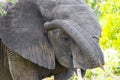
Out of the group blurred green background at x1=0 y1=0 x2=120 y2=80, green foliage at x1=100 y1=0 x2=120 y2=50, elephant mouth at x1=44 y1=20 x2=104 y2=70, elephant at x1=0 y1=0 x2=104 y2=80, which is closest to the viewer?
elephant mouth at x1=44 y1=20 x2=104 y2=70

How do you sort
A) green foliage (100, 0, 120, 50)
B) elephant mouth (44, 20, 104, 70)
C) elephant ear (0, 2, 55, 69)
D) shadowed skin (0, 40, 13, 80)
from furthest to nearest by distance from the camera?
green foliage (100, 0, 120, 50) < shadowed skin (0, 40, 13, 80) < elephant ear (0, 2, 55, 69) < elephant mouth (44, 20, 104, 70)

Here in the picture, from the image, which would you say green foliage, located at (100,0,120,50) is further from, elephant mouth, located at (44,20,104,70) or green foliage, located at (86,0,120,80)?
elephant mouth, located at (44,20,104,70)

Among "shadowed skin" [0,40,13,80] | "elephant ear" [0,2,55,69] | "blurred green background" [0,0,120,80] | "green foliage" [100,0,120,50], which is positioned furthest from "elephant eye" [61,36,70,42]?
"green foliage" [100,0,120,50]

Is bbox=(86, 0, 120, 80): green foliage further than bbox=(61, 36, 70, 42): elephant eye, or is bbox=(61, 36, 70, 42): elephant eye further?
bbox=(86, 0, 120, 80): green foliage

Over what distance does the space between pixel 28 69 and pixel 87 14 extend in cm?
92

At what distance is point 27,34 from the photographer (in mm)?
4734

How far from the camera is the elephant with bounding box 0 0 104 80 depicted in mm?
4289

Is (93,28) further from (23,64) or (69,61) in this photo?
(23,64)

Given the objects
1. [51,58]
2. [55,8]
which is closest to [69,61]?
[51,58]

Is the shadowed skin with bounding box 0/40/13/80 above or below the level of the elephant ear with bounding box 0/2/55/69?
below

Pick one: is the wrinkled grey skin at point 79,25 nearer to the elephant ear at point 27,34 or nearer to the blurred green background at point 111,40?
the elephant ear at point 27,34

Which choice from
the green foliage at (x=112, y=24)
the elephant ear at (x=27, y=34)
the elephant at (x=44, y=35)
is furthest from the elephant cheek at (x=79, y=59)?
the green foliage at (x=112, y=24)

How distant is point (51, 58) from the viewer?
4617 mm

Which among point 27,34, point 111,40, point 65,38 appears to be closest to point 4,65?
point 27,34
